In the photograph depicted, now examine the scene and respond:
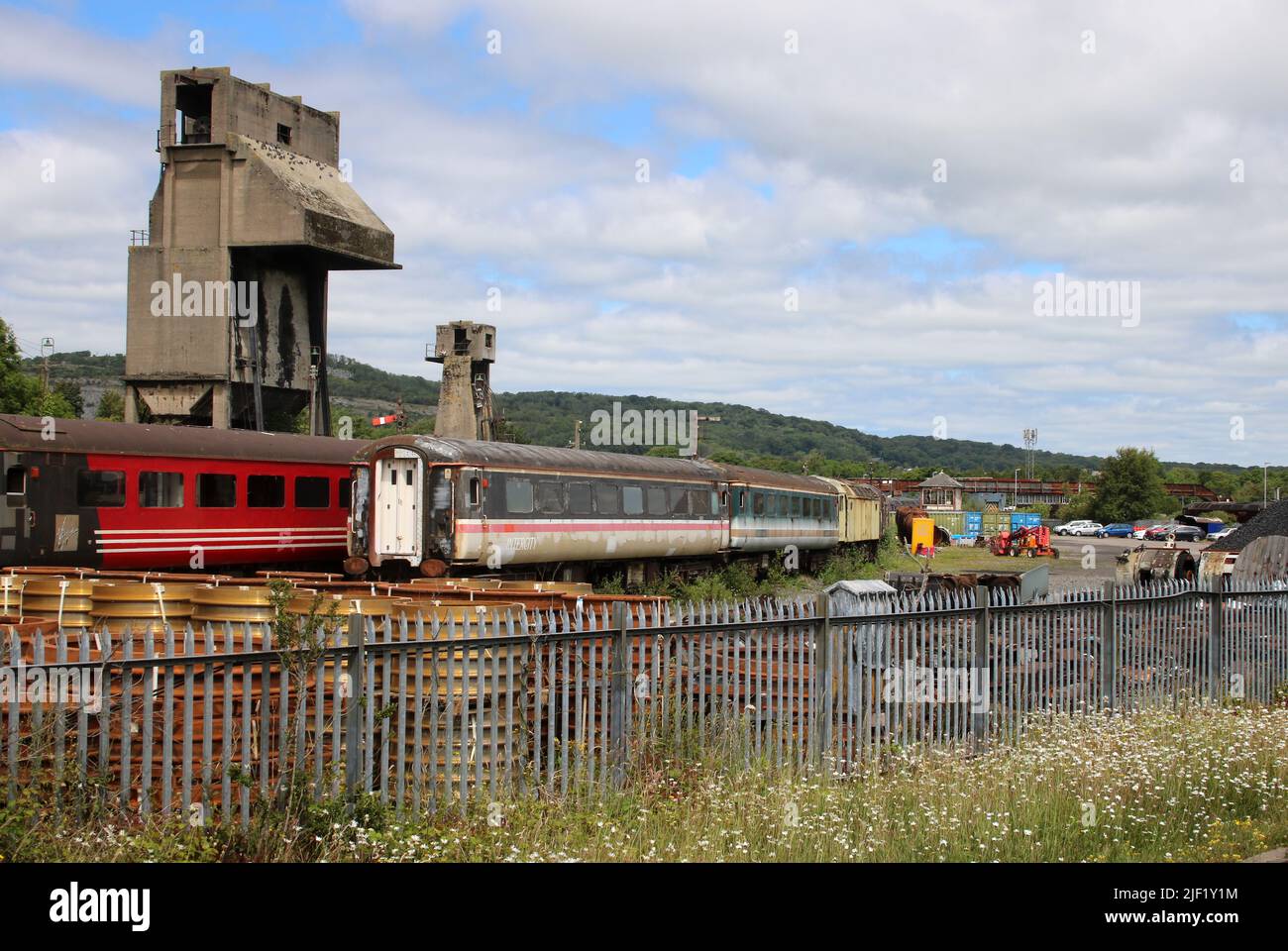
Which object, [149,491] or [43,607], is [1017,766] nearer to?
[43,607]

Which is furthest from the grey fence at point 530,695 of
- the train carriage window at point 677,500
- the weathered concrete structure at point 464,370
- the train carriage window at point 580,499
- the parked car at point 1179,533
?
the parked car at point 1179,533

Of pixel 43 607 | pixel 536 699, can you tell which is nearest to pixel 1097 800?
pixel 536 699

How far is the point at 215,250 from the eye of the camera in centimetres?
4009

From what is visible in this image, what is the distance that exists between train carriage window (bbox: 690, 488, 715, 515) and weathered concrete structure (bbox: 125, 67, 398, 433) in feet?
Result: 61.5

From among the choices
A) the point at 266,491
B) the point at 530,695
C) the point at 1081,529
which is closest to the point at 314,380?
the point at 266,491

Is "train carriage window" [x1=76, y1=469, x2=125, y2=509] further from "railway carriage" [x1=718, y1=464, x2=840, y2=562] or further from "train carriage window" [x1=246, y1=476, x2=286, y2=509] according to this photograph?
"railway carriage" [x1=718, y1=464, x2=840, y2=562]

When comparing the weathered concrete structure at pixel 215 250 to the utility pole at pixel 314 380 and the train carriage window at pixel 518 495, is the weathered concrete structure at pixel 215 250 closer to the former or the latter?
the utility pole at pixel 314 380

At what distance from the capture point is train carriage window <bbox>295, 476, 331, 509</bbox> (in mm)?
23312

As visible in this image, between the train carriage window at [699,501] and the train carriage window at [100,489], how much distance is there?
41.0ft

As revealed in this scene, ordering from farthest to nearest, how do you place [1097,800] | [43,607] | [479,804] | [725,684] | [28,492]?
1. [28,492]
2. [43,607]
3. [725,684]
4. [1097,800]
5. [479,804]
